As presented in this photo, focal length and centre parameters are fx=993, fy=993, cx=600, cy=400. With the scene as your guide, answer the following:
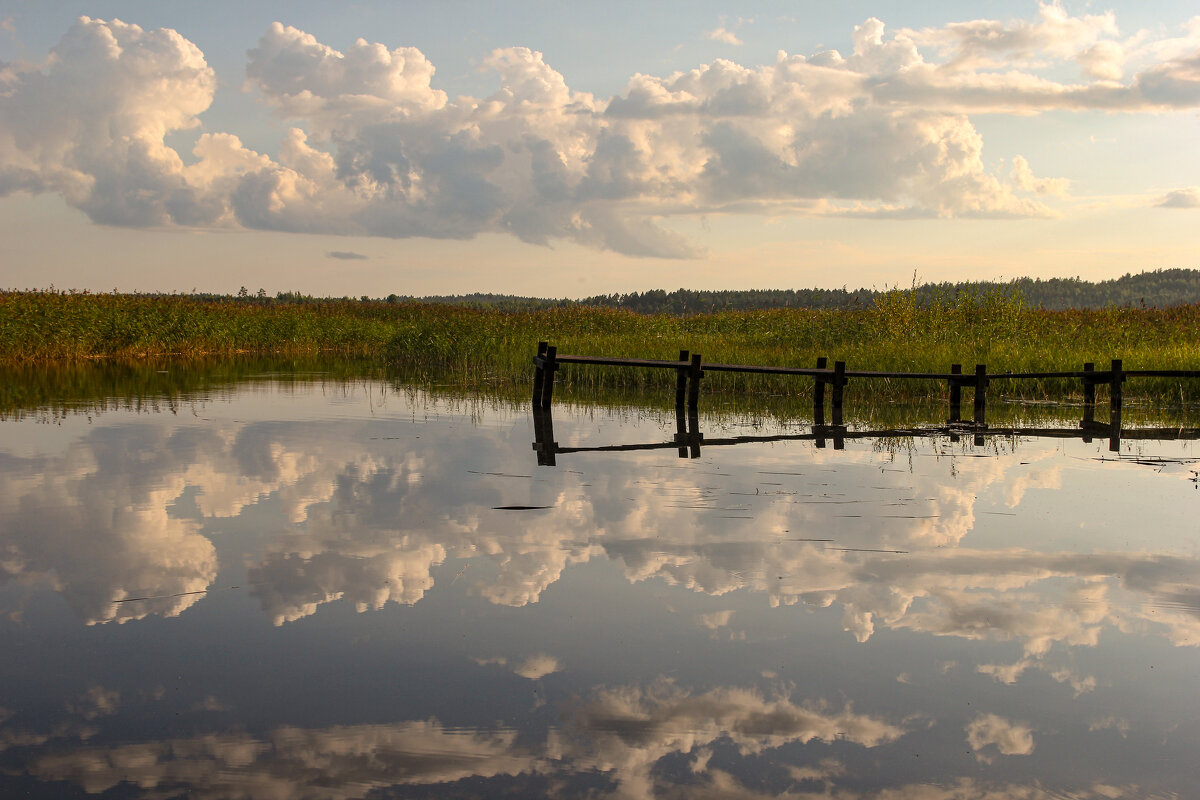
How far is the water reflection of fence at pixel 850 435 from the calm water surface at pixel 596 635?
3.16 meters

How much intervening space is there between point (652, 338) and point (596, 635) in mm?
28929

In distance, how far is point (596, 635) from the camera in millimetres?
6922

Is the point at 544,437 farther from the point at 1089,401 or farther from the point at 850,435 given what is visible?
the point at 1089,401

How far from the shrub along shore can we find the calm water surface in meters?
14.5

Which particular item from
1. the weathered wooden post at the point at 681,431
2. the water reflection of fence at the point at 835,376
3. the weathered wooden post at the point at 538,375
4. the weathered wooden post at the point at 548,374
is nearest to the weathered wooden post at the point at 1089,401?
the water reflection of fence at the point at 835,376

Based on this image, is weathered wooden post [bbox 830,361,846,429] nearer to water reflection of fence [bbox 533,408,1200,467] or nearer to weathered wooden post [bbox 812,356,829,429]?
weathered wooden post [bbox 812,356,829,429]

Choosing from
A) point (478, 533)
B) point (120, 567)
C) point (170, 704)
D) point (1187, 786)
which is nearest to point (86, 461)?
point (120, 567)

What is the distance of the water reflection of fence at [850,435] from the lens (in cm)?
1703

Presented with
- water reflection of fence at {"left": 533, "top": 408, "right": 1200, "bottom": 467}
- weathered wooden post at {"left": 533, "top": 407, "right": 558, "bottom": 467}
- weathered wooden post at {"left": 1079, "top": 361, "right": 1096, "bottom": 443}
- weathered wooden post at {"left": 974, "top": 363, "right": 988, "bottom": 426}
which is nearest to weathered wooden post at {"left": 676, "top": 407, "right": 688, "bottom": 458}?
water reflection of fence at {"left": 533, "top": 408, "right": 1200, "bottom": 467}

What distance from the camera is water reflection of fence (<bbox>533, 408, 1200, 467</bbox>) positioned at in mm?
17031

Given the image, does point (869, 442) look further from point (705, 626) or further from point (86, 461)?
point (86, 461)

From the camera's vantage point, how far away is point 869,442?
17719 mm

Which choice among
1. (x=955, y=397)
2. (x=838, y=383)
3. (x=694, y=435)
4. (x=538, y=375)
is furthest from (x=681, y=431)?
(x=955, y=397)

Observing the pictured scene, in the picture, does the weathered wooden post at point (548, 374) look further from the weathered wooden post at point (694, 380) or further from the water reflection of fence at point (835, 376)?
the weathered wooden post at point (694, 380)
